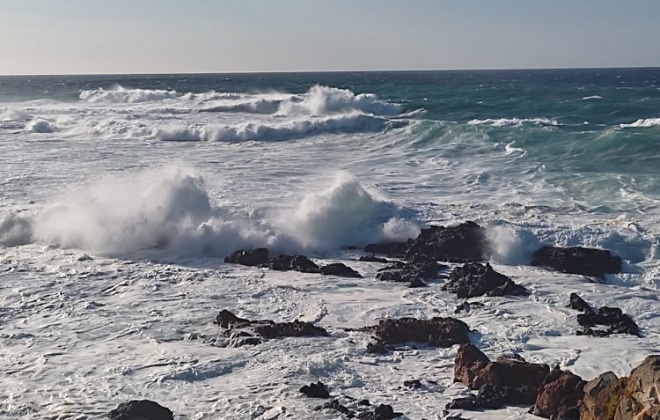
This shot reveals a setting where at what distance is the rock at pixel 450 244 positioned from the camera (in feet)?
51.9

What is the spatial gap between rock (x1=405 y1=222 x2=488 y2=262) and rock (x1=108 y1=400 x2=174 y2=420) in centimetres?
816

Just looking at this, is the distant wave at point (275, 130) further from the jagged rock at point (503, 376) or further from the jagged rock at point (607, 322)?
the jagged rock at point (503, 376)

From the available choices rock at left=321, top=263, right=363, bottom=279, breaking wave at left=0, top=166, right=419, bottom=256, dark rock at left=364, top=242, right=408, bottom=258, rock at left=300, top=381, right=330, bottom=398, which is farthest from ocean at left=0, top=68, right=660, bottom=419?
dark rock at left=364, top=242, right=408, bottom=258

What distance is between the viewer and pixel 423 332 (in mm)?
11102

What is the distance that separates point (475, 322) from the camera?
467 inches

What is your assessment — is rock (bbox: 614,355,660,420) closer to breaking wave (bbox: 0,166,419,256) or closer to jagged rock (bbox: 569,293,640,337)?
jagged rock (bbox: 569,293,640,337)

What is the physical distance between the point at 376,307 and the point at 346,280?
5.74 ft

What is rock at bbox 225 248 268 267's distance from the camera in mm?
15445

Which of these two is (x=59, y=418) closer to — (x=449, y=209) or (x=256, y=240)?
(x=256, y=240)

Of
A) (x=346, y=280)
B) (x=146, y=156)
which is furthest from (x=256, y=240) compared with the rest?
(x=146, y=156)

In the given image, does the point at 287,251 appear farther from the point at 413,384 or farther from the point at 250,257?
the point at 413,384

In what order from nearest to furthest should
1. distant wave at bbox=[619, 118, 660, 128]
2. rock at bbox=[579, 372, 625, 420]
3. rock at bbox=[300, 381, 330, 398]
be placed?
rock at bbox=[579, 372, 625, 420]
rock at bbox=[300, 381, 330, 398]
distant wave at bbox=[619, 118, 660, 128]

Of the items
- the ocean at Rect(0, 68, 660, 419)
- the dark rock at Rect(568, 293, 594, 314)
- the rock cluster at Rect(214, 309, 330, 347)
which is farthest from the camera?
the dark rock at Rect(568, 293, 594, 314)

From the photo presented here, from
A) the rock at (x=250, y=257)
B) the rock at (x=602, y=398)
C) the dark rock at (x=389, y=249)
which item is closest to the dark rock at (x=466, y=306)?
the dark rock at (x=389, y=249)
